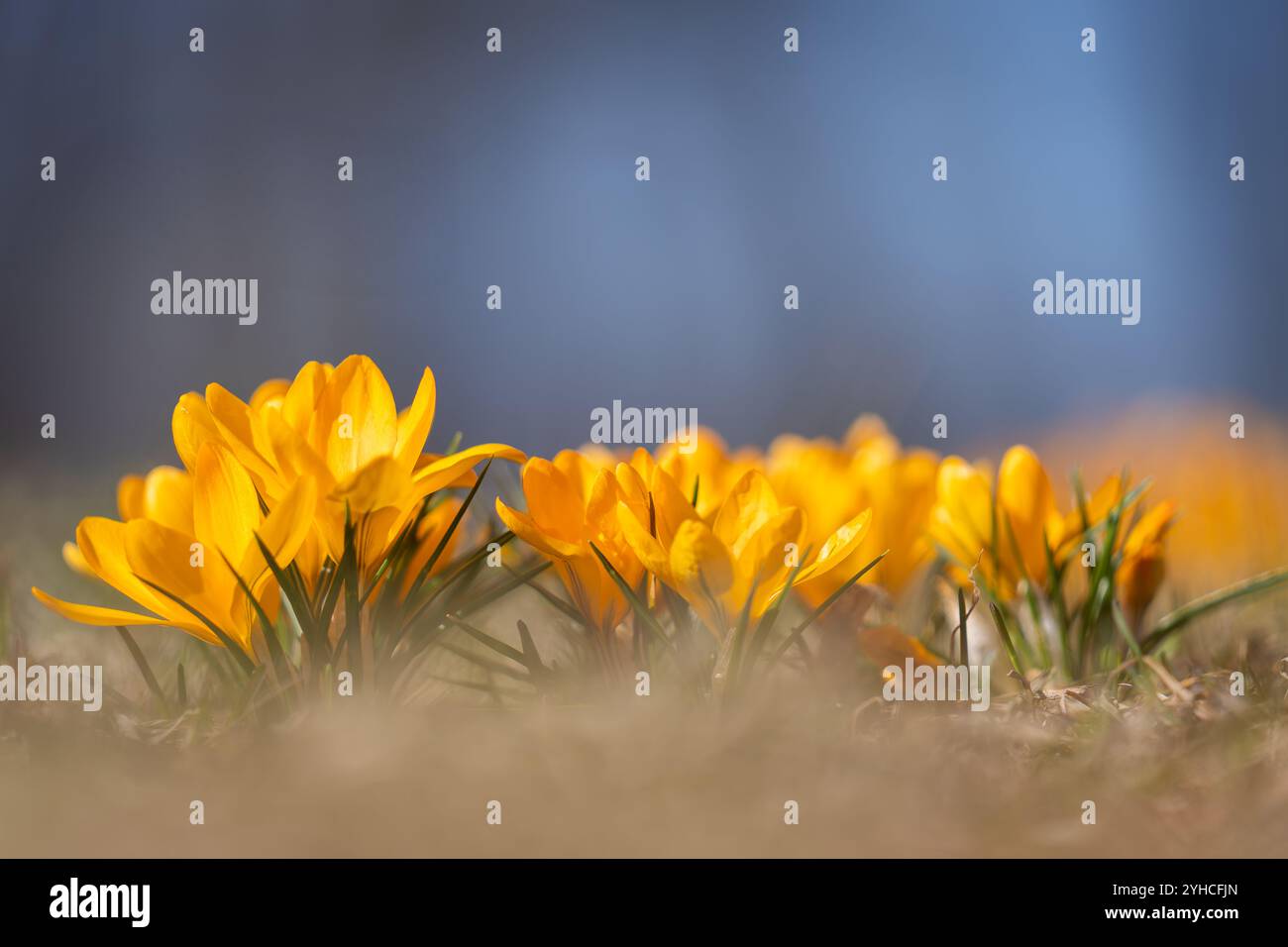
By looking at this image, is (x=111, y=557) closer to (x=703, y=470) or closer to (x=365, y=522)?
(x=365, y=522)

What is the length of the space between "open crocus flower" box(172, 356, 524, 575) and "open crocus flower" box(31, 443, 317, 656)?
0.01 metres

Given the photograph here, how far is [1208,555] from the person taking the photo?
4.05 feet

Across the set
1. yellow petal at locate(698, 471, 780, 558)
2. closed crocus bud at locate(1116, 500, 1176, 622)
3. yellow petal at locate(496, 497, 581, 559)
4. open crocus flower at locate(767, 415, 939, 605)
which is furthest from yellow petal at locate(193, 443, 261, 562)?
closed crocus bud at locate(1116, 500, 1176, 622)

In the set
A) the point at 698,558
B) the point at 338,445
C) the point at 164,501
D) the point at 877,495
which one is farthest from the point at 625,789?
the point at 877,495

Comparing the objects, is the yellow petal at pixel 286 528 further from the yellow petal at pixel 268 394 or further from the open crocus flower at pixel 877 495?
the open crocus flower at pixel 877 495

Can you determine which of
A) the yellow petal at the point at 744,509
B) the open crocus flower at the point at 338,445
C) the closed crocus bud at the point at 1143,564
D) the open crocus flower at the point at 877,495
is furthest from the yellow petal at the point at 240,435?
the closed crocus bud at the point at 1143,564

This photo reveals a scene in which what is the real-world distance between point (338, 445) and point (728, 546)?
0.20 m

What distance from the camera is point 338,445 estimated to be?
45 cm

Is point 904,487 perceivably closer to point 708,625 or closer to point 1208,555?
point 708,625

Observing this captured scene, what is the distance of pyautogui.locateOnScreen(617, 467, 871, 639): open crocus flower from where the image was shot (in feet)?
1.44

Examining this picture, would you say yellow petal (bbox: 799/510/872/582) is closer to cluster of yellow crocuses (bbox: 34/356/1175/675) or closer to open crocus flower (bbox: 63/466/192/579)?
cluster of yellow crocuses (bbox: 34/356/1175/675)
